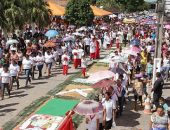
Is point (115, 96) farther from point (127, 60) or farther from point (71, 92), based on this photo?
point (127, 60)

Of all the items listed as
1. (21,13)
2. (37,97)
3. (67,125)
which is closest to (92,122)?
(67,125)

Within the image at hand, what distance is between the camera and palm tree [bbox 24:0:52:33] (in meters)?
32.3

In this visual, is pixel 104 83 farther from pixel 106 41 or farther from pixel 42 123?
pixel 106 41

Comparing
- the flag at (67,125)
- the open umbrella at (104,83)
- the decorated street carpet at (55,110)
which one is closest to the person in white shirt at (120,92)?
the open umbrella at (104,83)

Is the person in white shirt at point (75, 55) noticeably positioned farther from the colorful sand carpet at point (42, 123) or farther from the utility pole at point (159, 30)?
the colorful sand carpet at point (42, 123)

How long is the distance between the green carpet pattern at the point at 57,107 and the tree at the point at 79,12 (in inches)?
880

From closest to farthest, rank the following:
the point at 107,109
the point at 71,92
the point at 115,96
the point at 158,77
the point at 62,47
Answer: the point at 107,109 → the point at 115,96 → the point at 158,77 → the point at 71,92 → the point at 62,47

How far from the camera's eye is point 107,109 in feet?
40.4

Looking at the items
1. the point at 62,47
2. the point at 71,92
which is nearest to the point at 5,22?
the point at 62,47

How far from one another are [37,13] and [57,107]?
57.6ft

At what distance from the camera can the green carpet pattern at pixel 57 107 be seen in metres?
15.4

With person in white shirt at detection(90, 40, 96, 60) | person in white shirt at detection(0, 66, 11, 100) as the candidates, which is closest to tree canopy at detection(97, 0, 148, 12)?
person in white shirt at detection(90, 40, 96, 60)

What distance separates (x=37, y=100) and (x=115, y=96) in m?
4.70

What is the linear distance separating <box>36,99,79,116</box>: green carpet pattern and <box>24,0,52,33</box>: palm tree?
1567 cm
